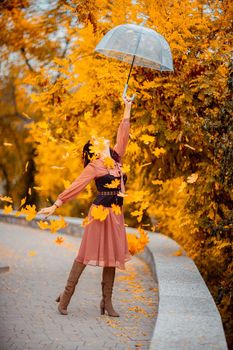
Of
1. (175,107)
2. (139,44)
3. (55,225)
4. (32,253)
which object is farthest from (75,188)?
(32,253)

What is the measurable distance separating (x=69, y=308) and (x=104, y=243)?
105 cm

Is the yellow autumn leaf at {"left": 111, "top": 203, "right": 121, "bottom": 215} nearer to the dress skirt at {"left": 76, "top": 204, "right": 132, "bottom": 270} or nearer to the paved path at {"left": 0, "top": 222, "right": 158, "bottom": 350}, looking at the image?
the dress skirt at {"left": 76, "top": 204, "right": 132, "bottom": 270}

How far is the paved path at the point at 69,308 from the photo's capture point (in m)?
5.86

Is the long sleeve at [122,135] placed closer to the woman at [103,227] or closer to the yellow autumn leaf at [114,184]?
the woman at [103,227]

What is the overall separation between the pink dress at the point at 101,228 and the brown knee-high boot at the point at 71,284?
0.08 metres

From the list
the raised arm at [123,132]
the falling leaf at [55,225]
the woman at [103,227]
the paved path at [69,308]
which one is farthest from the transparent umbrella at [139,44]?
the paved path at [69,308]

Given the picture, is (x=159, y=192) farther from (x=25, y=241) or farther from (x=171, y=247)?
(x=25, y=241)

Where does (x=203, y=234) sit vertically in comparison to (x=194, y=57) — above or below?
below

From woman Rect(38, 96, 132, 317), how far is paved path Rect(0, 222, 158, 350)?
31cm

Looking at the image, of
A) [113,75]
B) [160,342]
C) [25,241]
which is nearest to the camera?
[160,342]

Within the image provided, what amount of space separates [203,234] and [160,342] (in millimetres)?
5467

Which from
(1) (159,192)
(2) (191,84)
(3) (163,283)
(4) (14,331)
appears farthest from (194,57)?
(4) (14,331)

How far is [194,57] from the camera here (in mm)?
8938

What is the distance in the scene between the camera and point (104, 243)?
6.73 meters
